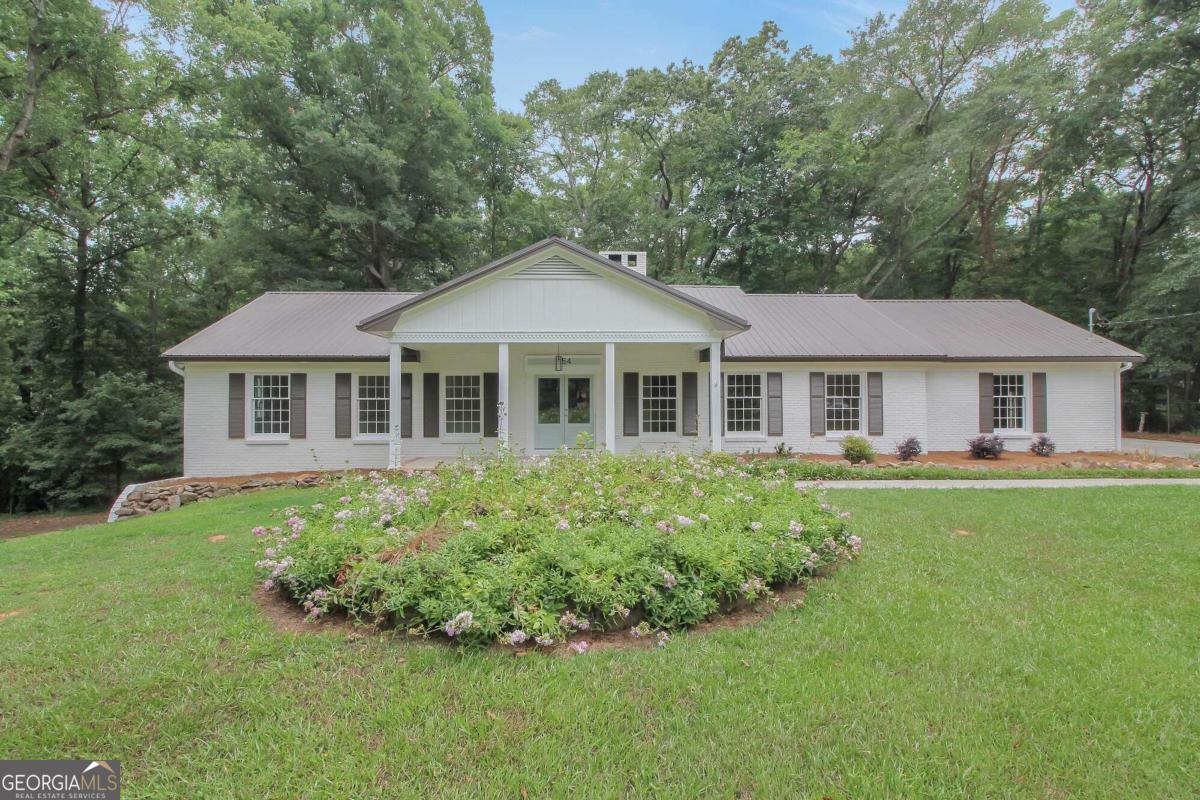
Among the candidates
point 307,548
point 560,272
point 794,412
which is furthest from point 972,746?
point 794,412

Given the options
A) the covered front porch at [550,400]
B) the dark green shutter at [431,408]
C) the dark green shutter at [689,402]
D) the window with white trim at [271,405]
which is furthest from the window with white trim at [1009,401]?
the window with white trim at [271,405]

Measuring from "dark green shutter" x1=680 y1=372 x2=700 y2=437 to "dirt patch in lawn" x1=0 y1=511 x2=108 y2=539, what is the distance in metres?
14.6

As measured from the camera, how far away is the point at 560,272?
36.3ft

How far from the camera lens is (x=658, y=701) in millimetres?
2809

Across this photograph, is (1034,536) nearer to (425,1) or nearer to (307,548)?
(307,548)

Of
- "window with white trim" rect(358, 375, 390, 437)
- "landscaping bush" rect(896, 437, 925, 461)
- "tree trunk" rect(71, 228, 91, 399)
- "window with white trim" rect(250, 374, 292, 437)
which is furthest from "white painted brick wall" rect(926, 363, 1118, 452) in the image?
"tree trunk" rect(71, 228, 91, 399)

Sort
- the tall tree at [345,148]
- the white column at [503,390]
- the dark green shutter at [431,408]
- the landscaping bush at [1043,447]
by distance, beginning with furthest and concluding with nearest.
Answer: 1. the tall tree at [345,148]
2. the landscaping bush at [1043,447]
3. the dark green shutter at [431,408]
4. the white column at [503,390]

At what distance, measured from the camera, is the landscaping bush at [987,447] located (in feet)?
42.2

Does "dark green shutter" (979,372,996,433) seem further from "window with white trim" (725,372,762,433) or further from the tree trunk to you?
the tree trunk

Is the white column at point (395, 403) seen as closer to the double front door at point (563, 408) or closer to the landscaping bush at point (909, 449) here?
the double front door at point (563, 408)

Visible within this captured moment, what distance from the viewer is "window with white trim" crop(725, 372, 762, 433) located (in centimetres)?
1354

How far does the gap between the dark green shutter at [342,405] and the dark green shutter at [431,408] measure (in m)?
1.79

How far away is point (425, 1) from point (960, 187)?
26873mm

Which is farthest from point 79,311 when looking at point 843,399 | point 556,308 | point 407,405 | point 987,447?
point 987,447
